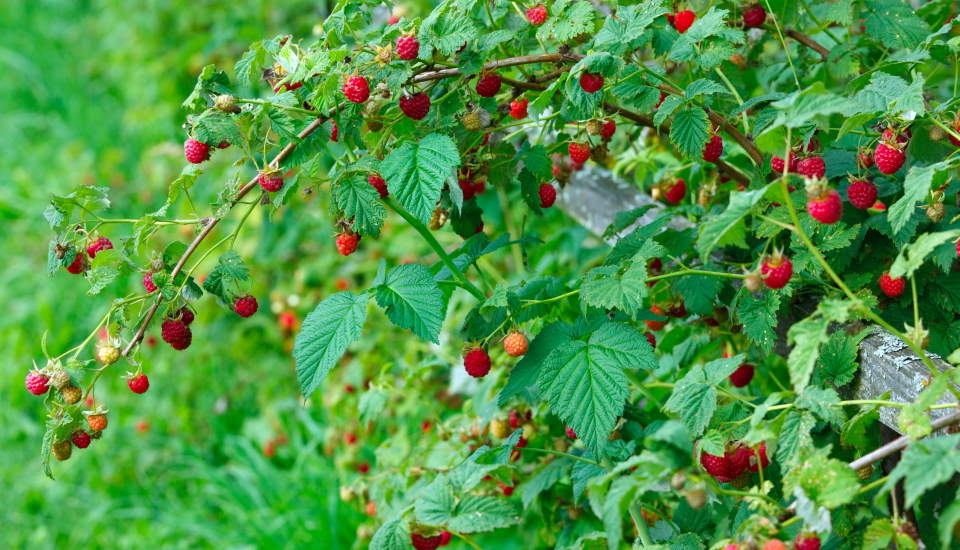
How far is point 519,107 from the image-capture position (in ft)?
4.90

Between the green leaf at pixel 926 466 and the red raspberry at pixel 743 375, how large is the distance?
2.11 feet

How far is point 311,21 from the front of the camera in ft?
12.8

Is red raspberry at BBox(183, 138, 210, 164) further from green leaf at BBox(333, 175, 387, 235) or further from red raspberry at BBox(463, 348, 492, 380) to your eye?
red raspberry at BBox(463, 348, 492, 380)

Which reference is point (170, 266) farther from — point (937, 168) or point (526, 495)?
point (937, 168)

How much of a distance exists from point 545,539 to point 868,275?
0.80m

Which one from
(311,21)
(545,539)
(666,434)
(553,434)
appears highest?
(311,21)

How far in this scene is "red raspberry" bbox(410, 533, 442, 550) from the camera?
1376mm

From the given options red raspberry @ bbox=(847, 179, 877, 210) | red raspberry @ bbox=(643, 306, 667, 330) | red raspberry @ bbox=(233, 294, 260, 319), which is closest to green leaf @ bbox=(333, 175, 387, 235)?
red raspberry @ bbox=(233, 294, 260, 319)

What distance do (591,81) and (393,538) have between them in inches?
28.3

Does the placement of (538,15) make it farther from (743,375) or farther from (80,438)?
(80,438)

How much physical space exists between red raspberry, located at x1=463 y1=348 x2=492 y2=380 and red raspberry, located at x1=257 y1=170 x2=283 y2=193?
0.39 m

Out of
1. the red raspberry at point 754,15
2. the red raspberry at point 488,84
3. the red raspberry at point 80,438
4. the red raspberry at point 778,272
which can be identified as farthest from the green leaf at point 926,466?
the red raspberry at point 80,438

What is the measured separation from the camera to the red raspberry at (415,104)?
1.37 m

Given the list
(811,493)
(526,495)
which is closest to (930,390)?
(811,493)
